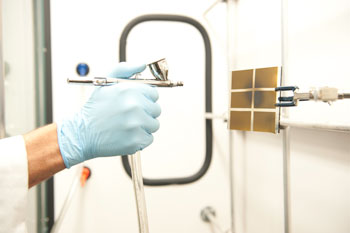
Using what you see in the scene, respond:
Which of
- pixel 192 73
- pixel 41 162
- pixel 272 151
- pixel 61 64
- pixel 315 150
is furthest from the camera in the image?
pixel 192 73

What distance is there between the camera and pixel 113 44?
3.14 feet

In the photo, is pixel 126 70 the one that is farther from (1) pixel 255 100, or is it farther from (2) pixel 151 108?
(1) pixel 255 100

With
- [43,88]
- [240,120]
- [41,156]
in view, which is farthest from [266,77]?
[43,88]

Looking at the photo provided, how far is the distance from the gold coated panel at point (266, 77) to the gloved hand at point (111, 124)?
0.35 m

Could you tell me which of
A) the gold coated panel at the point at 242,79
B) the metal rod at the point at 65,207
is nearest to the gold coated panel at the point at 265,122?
the gold coated panel at the point at 242,79

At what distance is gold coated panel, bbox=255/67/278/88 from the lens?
62 centimetres

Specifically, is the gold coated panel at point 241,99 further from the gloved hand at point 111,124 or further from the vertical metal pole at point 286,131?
the gloved hand at point 111,124

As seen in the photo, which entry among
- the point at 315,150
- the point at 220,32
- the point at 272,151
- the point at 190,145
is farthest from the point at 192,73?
the point at 315,150

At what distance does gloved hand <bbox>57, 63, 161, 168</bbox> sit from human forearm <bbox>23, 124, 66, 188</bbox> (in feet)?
0.06

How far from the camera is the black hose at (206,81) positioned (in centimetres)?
96

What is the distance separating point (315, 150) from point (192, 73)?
0.62 m

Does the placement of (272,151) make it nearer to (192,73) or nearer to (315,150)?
(315,150)

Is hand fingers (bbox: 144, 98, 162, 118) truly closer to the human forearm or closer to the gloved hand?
the gloved hand

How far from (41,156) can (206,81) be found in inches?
30.5
